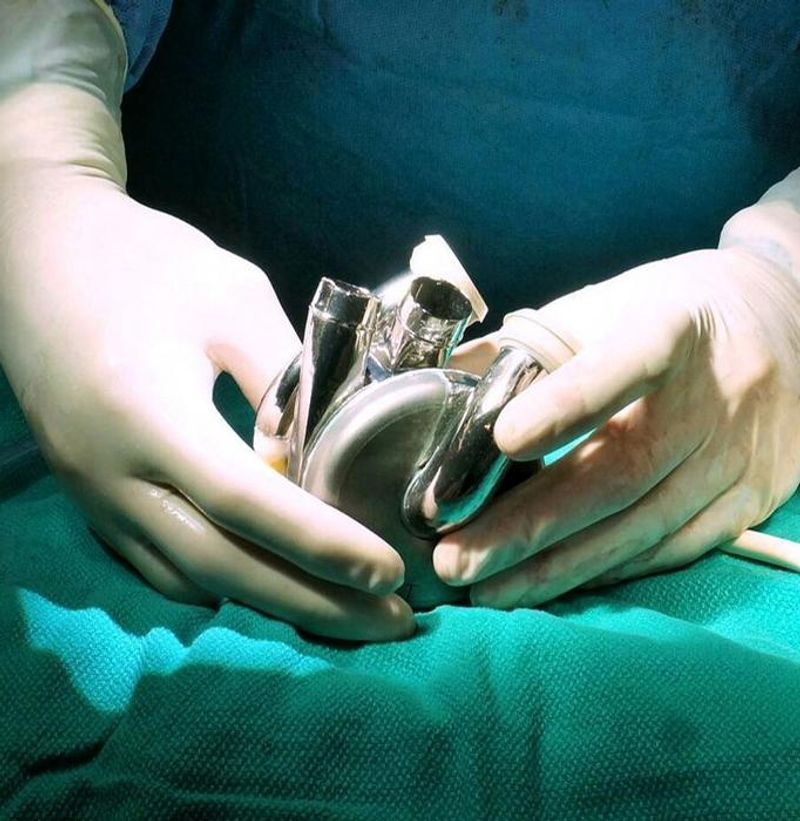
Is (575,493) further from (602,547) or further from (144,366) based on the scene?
(144,366)

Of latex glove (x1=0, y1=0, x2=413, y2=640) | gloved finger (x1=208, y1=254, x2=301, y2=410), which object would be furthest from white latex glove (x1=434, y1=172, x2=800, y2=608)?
gloved finger (x1=208, y1=254, x2=301, y2=410)

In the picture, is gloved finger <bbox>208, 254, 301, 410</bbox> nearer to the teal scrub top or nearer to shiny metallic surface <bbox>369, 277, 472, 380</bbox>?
shiny metallic surface <bbox>369, 277, 472, 380</bbox>

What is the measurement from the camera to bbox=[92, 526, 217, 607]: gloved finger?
77cm

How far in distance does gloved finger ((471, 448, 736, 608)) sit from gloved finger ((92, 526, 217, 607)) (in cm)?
25

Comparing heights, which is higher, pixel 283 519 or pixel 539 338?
pixel 539 338

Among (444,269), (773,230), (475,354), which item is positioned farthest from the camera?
(773,230)

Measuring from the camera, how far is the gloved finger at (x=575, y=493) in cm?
78

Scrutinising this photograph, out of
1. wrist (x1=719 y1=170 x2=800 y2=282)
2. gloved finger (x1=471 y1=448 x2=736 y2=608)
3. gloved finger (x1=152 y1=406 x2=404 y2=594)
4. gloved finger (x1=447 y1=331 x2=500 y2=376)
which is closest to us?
gloved finger (x1=152 y1=406 x2=404 y2=594)

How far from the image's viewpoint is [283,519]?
0.69 m

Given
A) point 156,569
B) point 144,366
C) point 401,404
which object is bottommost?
point 156,569

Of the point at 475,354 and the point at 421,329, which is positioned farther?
the point at 475,354

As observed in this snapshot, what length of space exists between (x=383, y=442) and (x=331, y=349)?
9 cm

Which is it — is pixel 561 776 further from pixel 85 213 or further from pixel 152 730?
pixel 85 213

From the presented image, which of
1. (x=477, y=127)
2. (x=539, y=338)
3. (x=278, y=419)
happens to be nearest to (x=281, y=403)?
(x=278, y=419)
